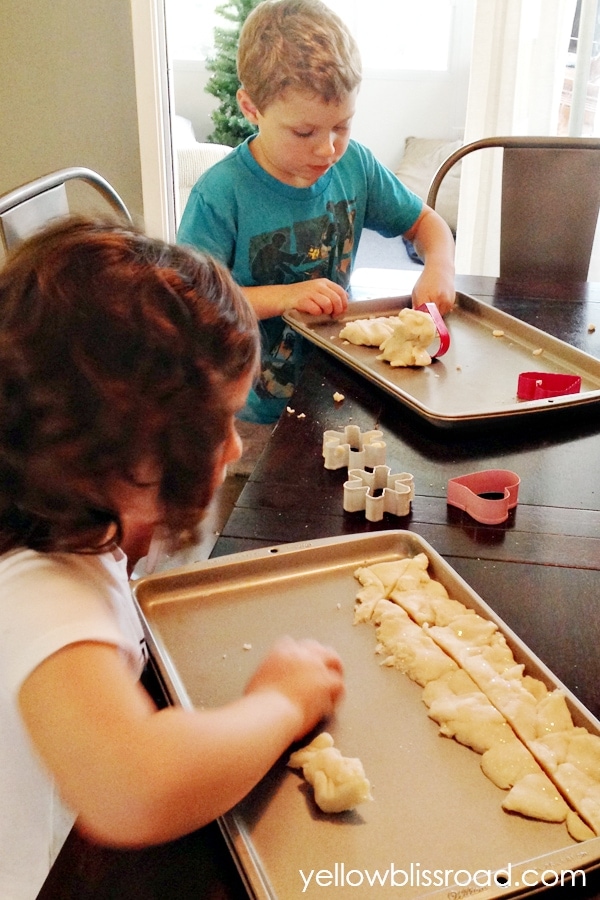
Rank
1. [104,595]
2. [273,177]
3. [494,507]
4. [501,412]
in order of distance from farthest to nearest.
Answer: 1. [273,177]
2. [501,412]
3. [494,507]
4. [104,595]

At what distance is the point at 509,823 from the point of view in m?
0.53

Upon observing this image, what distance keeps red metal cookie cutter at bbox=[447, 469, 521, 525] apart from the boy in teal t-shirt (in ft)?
1.79

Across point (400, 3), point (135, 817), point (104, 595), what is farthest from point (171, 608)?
point (400, 3)

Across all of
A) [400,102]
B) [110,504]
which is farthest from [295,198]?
[400,102]

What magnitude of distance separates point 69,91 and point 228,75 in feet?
3.91

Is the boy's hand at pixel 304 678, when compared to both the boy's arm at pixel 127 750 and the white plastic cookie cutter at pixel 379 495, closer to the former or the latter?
the boy's arm at pixel 127 750

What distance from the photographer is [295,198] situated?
5.07ft

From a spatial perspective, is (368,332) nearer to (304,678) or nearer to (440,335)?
(440,335)

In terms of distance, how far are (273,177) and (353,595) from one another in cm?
98

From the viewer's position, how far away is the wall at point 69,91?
250cm

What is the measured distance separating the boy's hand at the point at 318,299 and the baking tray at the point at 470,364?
0.01m

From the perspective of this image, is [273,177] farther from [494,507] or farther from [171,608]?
[171,608]

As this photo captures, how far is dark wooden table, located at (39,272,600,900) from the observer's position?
0.50 metres

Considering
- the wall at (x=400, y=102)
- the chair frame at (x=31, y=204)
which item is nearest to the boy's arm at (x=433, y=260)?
the chair frame at (x=31, y=204)
